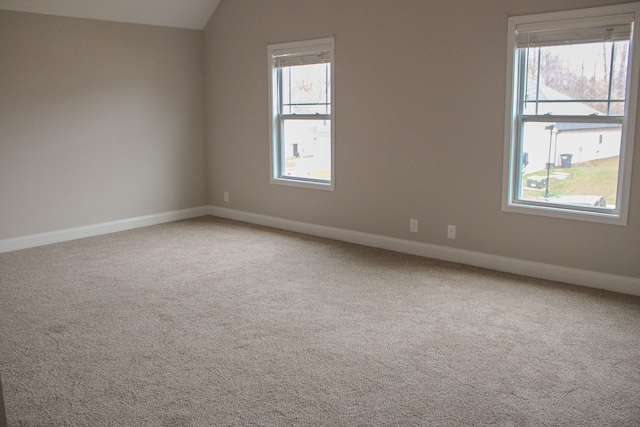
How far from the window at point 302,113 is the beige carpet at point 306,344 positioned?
51.1 inches

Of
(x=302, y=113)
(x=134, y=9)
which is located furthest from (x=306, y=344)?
(x=134, y=9)

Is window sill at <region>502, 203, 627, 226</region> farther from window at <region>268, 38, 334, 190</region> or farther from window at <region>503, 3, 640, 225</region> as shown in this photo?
window at <region>268, 38, 334, 190</region>

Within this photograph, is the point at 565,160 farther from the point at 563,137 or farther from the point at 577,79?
the point at 577,79

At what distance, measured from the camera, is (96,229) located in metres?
5.94

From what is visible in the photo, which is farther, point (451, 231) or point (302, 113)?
point (302, 113)

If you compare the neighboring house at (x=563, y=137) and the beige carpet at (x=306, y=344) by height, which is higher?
the neighboring house at (x=563, y=137)

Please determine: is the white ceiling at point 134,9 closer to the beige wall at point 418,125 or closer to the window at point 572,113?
the beige wall at point 418,125

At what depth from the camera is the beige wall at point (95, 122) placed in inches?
206

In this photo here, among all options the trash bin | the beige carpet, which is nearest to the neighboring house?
the trash bin

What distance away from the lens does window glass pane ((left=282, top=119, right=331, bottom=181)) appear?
5.76 meters

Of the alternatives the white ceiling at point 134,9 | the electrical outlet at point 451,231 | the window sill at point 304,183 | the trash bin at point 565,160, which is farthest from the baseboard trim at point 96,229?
the trash bin at point 565,160

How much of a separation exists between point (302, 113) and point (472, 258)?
240 centimetres

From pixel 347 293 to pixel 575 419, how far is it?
1913 mm

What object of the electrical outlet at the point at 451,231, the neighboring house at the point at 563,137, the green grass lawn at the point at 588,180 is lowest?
the electrical outlet at the point at 451,231
